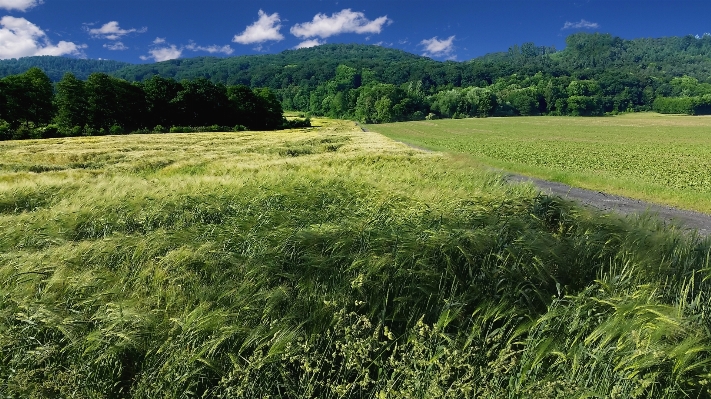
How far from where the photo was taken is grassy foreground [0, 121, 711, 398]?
2609 mm

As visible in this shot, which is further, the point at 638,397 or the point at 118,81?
the point at 118,81

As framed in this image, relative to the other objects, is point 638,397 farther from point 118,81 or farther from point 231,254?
point 118,81

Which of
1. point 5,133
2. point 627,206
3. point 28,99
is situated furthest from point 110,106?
point 627,206

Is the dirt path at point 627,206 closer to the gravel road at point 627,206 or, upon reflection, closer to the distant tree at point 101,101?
the gravel road at point 627,206

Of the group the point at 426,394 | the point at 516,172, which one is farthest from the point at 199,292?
the point at 516,172

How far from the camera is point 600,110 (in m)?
145

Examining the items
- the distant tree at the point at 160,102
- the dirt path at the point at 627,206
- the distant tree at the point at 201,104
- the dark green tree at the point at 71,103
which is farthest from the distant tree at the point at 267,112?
the dirt path at the point at 627,206

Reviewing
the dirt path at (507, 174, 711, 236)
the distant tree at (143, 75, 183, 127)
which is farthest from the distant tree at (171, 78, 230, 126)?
the dirt path at (507, 174, 711, 236)

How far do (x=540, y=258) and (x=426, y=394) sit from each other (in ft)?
7.94

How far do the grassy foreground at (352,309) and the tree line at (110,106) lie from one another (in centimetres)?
6807

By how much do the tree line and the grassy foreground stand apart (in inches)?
2680

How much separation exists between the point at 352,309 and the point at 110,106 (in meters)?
83.0

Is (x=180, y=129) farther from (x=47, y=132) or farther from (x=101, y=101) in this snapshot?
(x=47, y=132)

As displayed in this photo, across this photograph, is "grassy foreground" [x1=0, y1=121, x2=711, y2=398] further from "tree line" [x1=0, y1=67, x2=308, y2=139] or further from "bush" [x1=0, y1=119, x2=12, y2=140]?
"tree line" [x1=0, y1=67, x2=308, y2=139]
